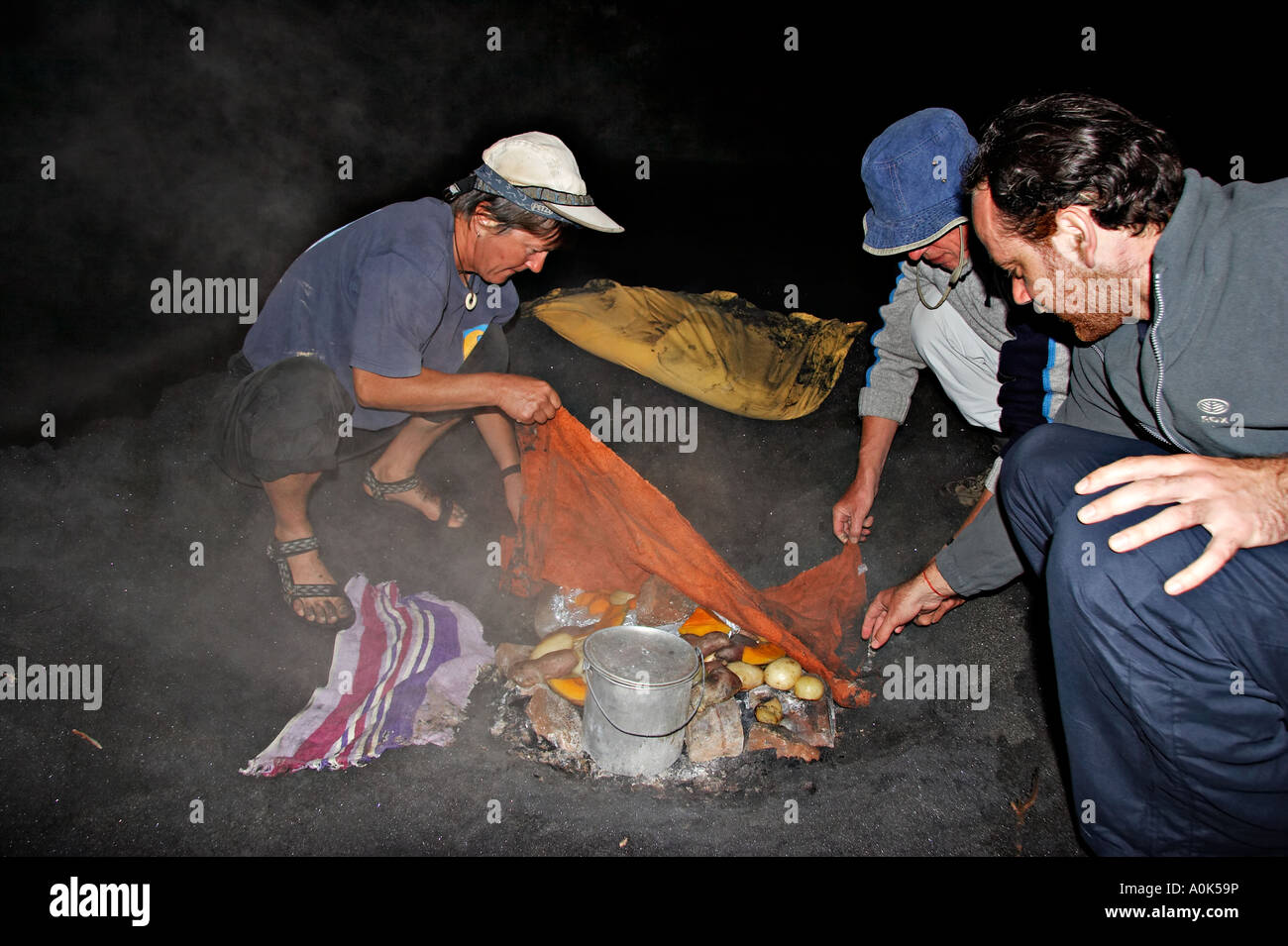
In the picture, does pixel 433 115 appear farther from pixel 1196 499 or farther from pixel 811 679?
pixel 1196 499

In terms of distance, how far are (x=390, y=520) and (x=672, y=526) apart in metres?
1.29

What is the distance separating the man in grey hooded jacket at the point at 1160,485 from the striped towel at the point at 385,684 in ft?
5.37

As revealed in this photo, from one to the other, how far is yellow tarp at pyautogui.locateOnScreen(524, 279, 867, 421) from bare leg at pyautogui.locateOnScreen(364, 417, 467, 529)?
96 centimetres

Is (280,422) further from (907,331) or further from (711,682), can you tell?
(907,331)

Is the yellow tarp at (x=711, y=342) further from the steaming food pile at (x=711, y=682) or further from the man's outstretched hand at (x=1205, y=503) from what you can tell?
the man's outstretched hand at (x=1205, y=503)

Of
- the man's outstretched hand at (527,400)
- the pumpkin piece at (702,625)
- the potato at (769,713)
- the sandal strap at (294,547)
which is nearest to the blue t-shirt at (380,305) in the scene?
the man's outstretched hand at (527,400)

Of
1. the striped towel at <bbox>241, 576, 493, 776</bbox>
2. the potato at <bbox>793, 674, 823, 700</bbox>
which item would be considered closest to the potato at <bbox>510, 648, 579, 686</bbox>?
the striped towel at <bbox>241, 576, 493, 776</bbox>

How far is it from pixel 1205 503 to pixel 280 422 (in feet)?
8.10

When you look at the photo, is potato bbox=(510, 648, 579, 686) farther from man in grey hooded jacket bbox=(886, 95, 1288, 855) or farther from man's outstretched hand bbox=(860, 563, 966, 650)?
man in grey hooded jacket bbox=(886, 95, 1288, 855)

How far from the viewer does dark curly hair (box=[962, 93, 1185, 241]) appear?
1484 millimetres

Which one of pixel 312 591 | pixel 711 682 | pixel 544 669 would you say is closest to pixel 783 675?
pixel 711 682

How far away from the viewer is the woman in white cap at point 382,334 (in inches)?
88.7

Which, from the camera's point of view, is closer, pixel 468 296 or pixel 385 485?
pixel 468 296

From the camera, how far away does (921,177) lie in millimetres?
2189
